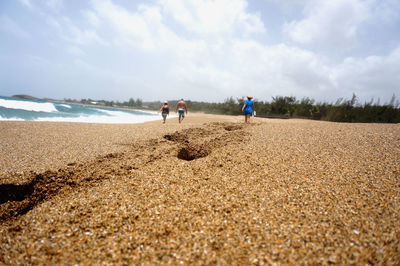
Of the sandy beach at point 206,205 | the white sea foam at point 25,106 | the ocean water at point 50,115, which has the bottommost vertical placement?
the sandy beach at point 206,205

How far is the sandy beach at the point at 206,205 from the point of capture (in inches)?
63.6

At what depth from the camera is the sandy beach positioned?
161 centimetres

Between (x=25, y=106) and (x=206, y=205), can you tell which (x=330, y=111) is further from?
(x=25, y=106)

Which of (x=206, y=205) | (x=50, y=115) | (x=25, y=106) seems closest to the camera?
(x=206, y=205)

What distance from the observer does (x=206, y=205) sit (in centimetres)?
221

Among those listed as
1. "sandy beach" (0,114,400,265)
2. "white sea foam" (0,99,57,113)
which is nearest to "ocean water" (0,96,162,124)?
"white sea foam" (0,99,57,113)

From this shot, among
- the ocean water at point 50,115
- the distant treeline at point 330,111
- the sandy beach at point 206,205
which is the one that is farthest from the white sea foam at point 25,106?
the distant treeline at point 330,111

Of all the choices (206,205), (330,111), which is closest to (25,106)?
(206,205)

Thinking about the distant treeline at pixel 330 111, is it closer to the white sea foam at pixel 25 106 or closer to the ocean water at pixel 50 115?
the ocean water at pixel 50 115

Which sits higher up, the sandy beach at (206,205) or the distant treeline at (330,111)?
the distant treeline at (330,111)

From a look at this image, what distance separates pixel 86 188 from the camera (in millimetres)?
2594

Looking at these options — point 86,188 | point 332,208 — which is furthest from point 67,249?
point 332,208

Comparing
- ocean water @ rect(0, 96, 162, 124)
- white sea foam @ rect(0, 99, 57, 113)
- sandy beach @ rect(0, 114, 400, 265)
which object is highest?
white sea foam @ rect(0, 99, 57, 113)

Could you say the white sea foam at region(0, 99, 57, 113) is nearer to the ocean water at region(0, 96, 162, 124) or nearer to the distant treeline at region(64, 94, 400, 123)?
the ocean water at region(0, 96, 162, 124)
